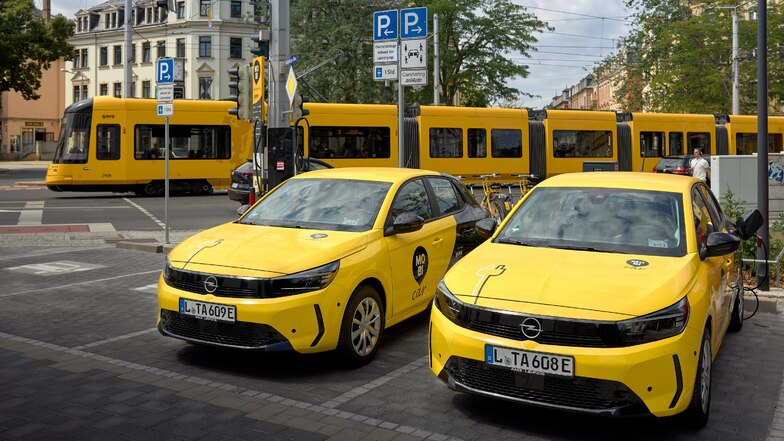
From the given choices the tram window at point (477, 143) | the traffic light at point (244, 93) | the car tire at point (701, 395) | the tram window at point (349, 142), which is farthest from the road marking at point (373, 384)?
the tram window at point (477, 143)

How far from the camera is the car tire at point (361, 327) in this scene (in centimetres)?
603

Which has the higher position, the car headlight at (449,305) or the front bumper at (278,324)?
the car headlight at (449,305)

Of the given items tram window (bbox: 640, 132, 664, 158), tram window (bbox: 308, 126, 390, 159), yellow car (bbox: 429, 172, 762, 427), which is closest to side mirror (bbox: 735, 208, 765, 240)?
yellow car (bbox: 429, 172, 762, 427)

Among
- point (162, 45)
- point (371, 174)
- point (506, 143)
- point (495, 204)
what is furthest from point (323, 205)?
point (162, 45)

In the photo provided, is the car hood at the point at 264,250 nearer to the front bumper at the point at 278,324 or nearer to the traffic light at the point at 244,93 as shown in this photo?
the front bumper at the point at 278,324

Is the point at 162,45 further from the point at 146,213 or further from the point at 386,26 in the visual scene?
the point at 386,26

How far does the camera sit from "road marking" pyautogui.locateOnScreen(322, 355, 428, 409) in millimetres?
5379

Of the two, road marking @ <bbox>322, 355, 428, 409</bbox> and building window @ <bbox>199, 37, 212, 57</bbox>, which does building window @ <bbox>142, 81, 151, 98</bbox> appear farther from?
road marking @ <bbox>322, 355, 428, 409</bbox>

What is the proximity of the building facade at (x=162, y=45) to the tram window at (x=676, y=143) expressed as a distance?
4666 cm

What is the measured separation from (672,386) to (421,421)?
4.91 ft

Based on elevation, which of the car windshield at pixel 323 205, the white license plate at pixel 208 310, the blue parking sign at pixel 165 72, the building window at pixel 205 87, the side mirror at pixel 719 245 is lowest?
the white license plate at pixel 208 310

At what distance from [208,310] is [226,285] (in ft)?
→ 0.73

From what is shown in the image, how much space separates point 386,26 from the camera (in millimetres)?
11406

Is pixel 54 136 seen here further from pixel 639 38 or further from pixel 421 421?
pixel 421 421
